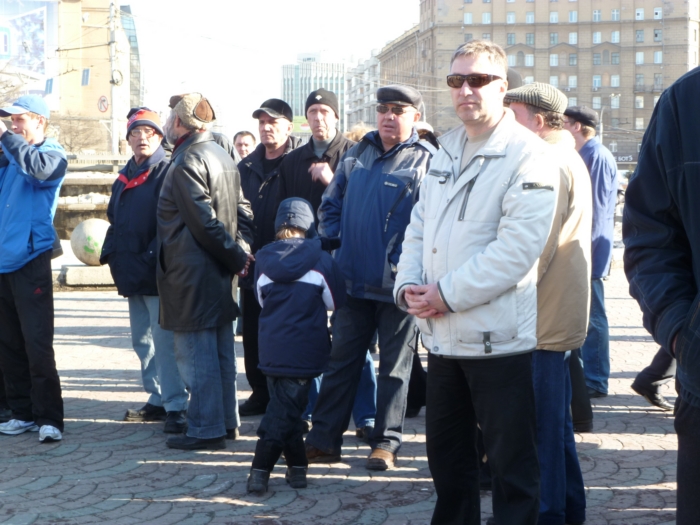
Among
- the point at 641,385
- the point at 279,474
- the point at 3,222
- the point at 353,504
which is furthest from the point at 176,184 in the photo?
the point at 641,385

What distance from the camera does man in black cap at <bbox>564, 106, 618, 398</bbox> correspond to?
6.82 m

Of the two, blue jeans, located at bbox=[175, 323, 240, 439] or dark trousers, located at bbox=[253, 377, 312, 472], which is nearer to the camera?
dark trousers, located at bbox=[253, 377, 312, 472]

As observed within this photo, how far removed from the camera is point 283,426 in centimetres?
486

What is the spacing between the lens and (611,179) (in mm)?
7047

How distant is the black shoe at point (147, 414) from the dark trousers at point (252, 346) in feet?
2.17

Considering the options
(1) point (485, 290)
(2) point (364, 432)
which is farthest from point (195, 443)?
(1) point (485, 290)

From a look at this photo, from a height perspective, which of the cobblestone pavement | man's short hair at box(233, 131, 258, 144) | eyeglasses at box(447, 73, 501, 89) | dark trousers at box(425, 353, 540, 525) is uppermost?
man's short hair at box(233, 131, 258, 144)

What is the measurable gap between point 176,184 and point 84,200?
1626cm

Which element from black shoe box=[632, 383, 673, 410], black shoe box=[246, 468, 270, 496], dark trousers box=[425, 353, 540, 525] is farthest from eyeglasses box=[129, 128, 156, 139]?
black shoe box=[632, 383, 673, 410]

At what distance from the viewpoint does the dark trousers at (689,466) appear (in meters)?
2.40

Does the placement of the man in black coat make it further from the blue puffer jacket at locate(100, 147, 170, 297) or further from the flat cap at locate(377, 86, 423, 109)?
the flat cap at locate(377, 86, 423, 109)

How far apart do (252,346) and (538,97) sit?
3288mm

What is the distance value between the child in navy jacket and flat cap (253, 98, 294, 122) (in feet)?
6.75

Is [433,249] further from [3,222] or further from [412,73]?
[412,73]
